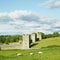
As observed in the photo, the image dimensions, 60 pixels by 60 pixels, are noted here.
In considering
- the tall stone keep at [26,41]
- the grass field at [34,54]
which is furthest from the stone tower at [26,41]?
the grass field at [34,54]

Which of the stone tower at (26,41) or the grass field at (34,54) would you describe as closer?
the grass field at (34,54)

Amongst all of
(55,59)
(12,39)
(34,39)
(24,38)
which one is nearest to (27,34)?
(24,38)

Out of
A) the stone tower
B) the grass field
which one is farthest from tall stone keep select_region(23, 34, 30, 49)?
the grass field

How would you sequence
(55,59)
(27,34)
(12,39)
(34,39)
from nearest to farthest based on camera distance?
(55,59), (27,34), (34,39), (12,39)

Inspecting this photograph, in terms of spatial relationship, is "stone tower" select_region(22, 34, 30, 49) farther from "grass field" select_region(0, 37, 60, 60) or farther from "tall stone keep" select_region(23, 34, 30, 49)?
"grass field" select_region(0, 37, 60, 60)

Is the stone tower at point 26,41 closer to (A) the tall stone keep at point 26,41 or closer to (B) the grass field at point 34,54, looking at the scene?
(A) the tall stone keep at point 26,41

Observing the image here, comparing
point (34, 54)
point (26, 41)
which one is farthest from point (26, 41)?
point (34, 54)

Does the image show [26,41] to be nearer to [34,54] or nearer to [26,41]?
[26,41]

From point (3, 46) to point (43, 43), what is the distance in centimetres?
1377

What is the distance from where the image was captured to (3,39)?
131 meters

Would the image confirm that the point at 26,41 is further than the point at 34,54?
Yes

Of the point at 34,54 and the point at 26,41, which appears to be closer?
the point at 34,54

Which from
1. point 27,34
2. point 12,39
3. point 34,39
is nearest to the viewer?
point 27,34

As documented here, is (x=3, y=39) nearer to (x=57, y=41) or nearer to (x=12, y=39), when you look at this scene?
(x=12, y=39)
